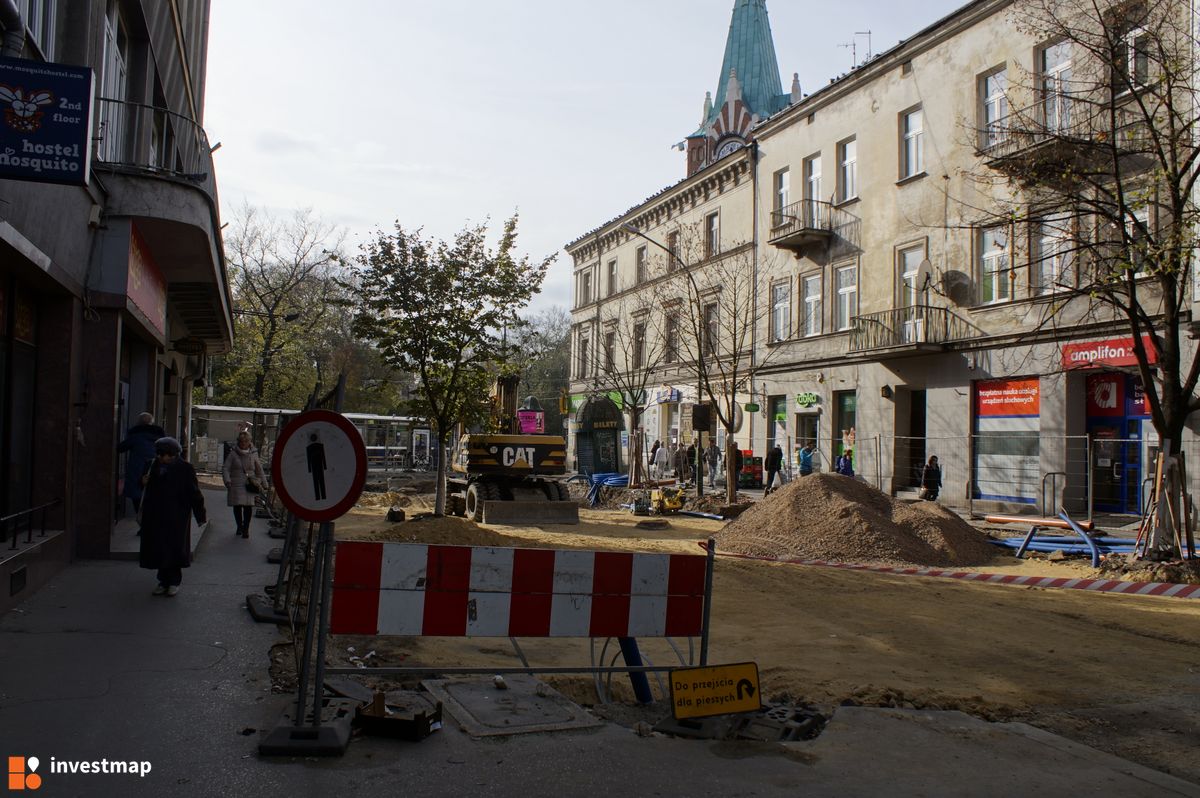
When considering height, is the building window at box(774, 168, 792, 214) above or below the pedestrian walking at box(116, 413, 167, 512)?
above

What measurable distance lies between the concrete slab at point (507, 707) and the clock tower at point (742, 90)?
134 feet

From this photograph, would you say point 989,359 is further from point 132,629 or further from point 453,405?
point 132,629

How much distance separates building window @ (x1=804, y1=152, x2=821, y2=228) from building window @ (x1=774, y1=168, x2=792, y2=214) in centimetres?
103

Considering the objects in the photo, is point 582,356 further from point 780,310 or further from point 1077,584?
point 1077,584

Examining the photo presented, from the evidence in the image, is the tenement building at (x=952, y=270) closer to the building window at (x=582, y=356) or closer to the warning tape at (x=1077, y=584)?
the warning tape at (x=1077, y=584)

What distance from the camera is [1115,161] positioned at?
45.4 feet

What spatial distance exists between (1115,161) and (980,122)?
1261cm

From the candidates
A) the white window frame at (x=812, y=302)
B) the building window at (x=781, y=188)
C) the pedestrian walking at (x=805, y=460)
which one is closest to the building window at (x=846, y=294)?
the white window frame at (x=812, y=302)

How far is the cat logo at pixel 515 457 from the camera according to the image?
72.8 feet

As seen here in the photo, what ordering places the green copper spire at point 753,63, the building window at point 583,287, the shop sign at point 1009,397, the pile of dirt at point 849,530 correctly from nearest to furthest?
1. the pile of dirt at point 849,530
2. the shop sign at point 1009,397
3. the green copper spire at point 753,63
4. the building window at point 583,287

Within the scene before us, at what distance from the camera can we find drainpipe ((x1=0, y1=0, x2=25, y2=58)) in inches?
289

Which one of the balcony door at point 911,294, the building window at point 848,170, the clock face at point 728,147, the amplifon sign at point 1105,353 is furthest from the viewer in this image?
the clock face at point 728,147

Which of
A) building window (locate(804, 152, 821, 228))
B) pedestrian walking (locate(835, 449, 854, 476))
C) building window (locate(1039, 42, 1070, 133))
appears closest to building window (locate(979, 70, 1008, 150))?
building window (locate(1039, 42, 1070, 133))

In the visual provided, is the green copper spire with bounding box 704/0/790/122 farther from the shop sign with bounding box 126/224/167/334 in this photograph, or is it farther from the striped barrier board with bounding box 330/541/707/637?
the striped barrier board with bounding box 330/541/707/637
